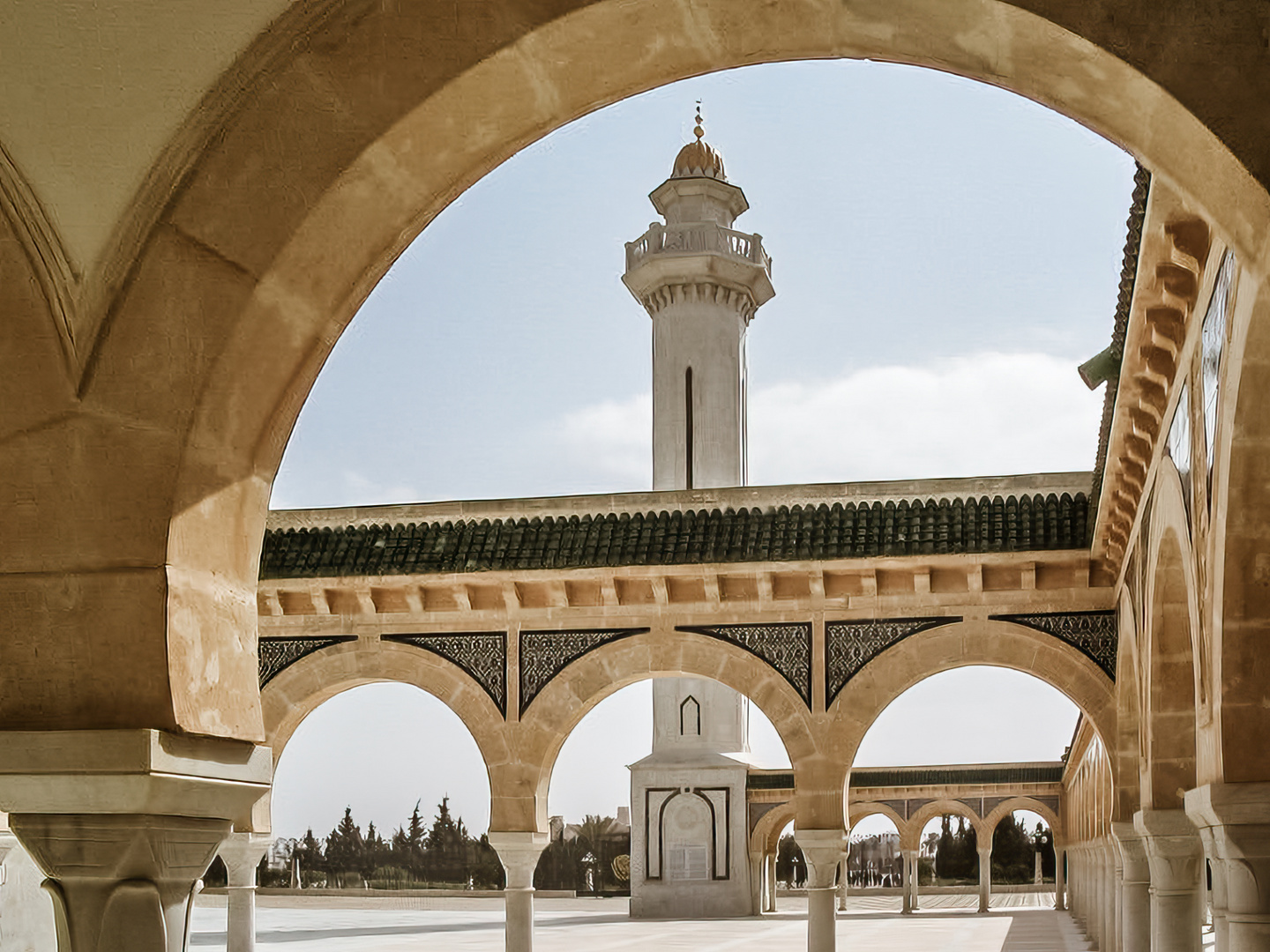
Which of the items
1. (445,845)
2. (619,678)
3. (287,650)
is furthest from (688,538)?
(445,845)

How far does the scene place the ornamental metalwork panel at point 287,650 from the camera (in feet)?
47.5

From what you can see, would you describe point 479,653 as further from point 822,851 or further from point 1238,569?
point 1238,569

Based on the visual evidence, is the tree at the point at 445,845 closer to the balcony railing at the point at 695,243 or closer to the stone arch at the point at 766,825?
the stone arch at the point at 766,825

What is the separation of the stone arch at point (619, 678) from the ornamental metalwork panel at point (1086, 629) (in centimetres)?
216

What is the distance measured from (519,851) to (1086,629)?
5225 millimetres

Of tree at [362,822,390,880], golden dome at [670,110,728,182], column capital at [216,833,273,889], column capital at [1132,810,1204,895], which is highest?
golden dome at [670,110,728,182]

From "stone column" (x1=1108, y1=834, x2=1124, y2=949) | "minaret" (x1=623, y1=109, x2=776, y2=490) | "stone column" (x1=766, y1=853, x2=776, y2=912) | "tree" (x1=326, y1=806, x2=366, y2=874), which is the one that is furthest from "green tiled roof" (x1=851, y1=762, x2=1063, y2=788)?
"tree" (x1=326, y1=806, x2=366, y2=874)

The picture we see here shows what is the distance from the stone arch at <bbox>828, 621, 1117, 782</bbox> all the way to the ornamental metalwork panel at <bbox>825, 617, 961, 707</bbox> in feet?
0.16

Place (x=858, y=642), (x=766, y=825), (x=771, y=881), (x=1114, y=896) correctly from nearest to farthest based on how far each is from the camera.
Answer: (x=858, y=642), (x=1114, y=896), (x=766, y=825), (x=771, y=881)

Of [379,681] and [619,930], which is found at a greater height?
[379,681]

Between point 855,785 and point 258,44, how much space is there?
28.9 metres

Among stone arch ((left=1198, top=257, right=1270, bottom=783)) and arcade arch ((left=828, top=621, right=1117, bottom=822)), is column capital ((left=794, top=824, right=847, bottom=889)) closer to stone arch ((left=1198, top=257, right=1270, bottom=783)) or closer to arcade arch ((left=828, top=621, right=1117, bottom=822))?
arcade arch ((left=828, top=621, right=1117, bottom=822))

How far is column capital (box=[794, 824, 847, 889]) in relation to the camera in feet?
42.8

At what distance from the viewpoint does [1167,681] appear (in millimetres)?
9391
